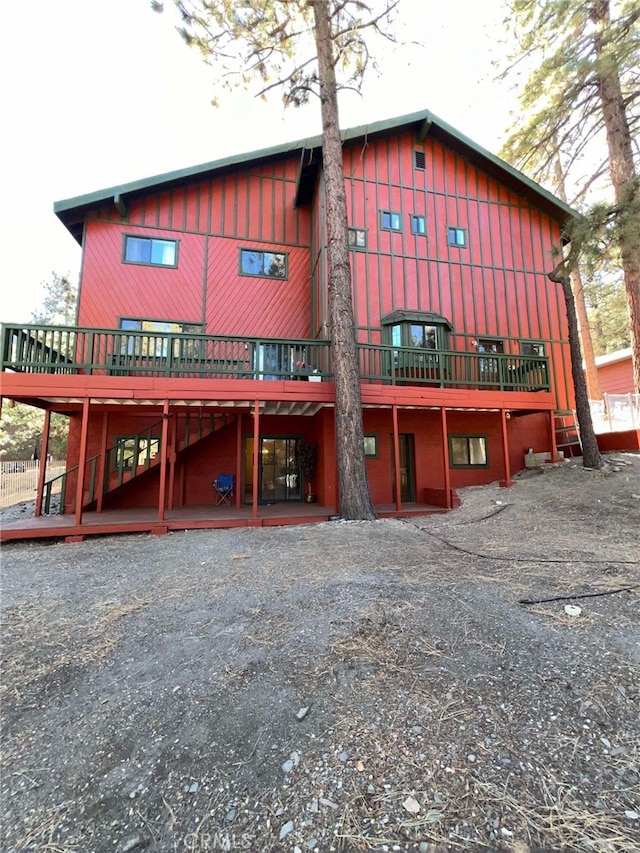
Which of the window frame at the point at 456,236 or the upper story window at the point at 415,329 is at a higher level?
the window frame at the point at 456,236

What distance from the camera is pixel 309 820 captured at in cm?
142

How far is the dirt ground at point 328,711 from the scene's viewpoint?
1410 mm

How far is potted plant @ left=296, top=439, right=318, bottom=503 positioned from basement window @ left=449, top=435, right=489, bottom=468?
12.5ft

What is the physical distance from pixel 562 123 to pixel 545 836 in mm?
14675

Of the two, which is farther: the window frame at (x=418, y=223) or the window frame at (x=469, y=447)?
the window frame at (x=418, y=223)

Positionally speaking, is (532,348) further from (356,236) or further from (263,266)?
(263,266)

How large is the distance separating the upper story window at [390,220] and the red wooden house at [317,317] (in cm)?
6

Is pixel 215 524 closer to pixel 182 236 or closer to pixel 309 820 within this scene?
pixel 309 820

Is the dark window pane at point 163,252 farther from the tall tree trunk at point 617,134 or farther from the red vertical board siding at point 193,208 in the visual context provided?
the tall tree trunk at point 617,134

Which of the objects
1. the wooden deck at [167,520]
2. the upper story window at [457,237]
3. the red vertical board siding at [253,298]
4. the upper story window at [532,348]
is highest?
the upper story window at [457,237]

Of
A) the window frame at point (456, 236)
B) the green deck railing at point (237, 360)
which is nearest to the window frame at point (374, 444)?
the green deck railing at point (237, 360)

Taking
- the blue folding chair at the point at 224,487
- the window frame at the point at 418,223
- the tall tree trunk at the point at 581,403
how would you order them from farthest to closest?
the window frame at the point at 418,223 < the blue folding chair at the point at 224,487 < the tall tree trunk at the point at 581,403

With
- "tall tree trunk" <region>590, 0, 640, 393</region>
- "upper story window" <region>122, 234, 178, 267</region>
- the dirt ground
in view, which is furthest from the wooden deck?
"upper story window" <region>122, 234, 178, 267</region>

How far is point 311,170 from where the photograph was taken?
11172 millimetres
